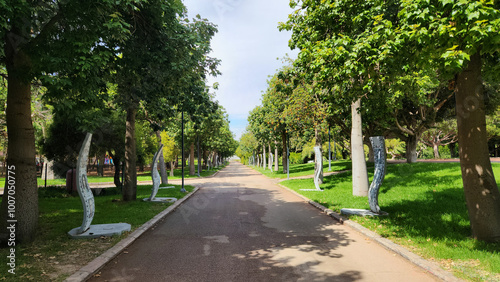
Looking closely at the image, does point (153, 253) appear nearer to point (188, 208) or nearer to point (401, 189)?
point (188, 208)

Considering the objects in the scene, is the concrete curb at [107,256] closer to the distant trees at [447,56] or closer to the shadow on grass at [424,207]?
the distant trees at [447,56]

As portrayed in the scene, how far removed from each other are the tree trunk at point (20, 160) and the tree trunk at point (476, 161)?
8.81m

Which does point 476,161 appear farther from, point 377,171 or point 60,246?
point 60,246

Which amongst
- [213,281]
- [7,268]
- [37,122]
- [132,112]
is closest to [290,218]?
[213,281]

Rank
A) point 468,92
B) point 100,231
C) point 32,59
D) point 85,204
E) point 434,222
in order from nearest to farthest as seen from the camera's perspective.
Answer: point 468,92, point 32,59, point 85,204, point 100,231, point 434,222

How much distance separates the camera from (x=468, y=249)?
16.6ft

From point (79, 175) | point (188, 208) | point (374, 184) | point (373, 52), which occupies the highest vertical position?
point (373, 52)

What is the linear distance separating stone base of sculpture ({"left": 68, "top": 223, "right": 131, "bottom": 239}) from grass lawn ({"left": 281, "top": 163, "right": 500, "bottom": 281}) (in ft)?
19.7

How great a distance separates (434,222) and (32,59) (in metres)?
9.50

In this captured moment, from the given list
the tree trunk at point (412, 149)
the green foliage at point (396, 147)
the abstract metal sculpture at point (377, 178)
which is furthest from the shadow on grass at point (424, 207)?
the green foliage at point (396, 147)

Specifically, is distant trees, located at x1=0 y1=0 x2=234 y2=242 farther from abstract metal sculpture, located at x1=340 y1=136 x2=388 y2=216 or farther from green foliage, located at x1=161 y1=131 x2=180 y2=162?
green foliage, located at x1=161 y1=131 x2=180 y2=162

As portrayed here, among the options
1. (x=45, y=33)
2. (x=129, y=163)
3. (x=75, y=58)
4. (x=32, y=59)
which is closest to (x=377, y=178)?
(x=75, y=58)

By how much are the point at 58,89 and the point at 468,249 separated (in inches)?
315

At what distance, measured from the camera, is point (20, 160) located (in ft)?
20.0
